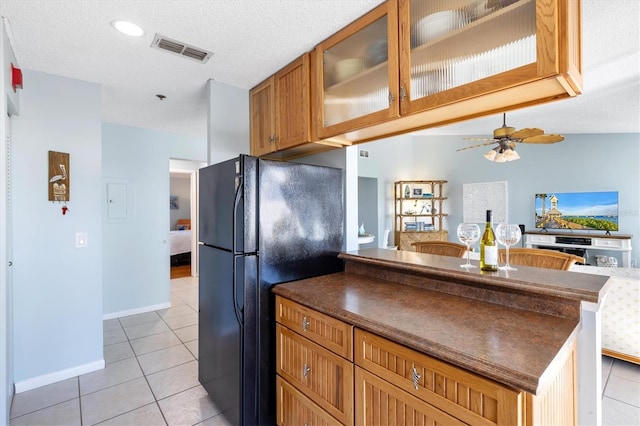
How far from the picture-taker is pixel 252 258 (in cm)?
179

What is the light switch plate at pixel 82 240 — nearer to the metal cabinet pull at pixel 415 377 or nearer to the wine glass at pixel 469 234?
the metal cabinet pull at pixel 415 377

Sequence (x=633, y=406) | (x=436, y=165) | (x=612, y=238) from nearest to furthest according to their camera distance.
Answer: (x=633, y=406), (x=612, y=238), (x=436, y=165)

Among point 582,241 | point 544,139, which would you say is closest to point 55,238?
point 544,139

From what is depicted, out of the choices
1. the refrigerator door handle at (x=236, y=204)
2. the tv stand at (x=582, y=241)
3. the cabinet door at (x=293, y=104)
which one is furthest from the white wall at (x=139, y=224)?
the tv stand at (x=582, y=241)

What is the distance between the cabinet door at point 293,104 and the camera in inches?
82.2

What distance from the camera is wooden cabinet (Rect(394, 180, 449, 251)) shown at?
7195mm

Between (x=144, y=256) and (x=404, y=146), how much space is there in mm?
6153

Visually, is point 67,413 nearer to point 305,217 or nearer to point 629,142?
point 305,217

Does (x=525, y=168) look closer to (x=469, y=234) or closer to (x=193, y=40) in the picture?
(x=469, y=234)

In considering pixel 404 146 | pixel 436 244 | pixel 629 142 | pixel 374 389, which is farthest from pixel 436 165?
pixel 374 389

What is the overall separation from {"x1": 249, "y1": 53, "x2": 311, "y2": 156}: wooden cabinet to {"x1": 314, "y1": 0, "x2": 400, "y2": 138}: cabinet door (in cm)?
13

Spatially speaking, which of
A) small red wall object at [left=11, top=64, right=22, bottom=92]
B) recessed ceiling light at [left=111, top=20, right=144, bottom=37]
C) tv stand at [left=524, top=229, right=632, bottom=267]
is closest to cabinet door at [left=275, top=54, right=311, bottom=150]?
recessed ceiling light at [left=111, top=20, right=144, bottom=37]

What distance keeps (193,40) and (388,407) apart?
2.23 m

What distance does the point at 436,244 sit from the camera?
3178mm
